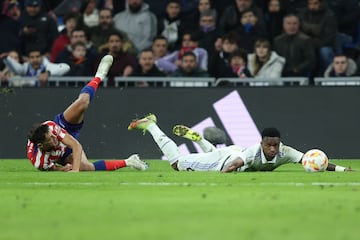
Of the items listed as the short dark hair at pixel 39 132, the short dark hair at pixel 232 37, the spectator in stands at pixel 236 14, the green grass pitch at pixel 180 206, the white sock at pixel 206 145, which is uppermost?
the green grass pitch at pixel 180 206

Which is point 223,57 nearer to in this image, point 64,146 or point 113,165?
point 113,165

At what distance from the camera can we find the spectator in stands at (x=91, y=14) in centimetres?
2655

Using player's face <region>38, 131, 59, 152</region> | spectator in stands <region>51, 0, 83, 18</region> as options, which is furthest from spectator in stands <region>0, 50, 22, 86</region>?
player's face <region>38, 131, 59, 152</region>

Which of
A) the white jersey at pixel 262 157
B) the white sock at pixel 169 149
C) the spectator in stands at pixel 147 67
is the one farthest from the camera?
the spectator in stands at pixel 147 67

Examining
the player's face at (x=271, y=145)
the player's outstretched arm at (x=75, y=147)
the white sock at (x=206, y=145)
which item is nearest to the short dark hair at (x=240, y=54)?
the white sock at (x=206, y=145)

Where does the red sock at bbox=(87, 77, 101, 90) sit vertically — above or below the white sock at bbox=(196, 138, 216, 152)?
above

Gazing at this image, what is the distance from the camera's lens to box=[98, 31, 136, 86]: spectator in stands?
24859mm

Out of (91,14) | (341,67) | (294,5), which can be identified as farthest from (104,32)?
(341,67)

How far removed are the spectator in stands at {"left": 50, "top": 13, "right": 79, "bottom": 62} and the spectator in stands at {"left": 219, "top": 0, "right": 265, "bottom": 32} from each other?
3.25 metres

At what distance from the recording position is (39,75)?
2428cm

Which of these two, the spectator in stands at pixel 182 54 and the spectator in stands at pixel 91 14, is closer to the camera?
the spectator in stands at pixel 182 54

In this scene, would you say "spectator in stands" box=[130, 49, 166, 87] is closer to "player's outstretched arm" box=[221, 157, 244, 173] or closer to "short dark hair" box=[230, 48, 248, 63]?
"short dark hair" box=[230, 48, 248, 63]

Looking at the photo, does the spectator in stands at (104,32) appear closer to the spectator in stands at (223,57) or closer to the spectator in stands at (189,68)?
the spectator in stands at (189,68)

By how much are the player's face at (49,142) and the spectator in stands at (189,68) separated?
689 cm
